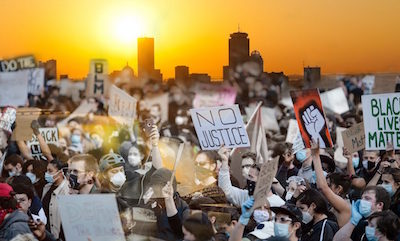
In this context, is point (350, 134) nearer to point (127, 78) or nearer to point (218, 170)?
point (218, 170)

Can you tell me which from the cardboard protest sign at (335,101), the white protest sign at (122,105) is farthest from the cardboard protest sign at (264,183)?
the cardboard protest sign at (335,101)

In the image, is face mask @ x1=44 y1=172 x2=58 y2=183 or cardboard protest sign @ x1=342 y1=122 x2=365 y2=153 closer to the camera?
face mask @ x1=44 y1=172 x2=58 y2=183

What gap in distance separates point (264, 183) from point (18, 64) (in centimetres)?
1190

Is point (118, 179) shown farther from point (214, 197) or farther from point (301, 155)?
point (301, 155)

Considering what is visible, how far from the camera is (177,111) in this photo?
21.5 m

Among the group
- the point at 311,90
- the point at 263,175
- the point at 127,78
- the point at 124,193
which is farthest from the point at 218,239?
the point at 127,78

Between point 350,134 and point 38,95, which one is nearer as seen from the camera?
point 350,134

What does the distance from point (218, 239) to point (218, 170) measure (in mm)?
2764

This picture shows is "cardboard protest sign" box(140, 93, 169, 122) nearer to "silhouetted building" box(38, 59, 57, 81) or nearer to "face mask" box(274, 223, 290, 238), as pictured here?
"silhouetted building" box(38, 59, 57, 81)

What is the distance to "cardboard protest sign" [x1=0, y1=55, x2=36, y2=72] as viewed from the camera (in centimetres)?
1777

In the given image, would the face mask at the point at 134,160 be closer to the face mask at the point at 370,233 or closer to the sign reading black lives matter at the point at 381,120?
the sign reading black lives matter at the point at 381,120

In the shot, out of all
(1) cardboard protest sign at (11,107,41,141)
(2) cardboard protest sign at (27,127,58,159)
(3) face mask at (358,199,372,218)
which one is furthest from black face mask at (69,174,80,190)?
(1) cardboard protest sign at (11,107,41,141)

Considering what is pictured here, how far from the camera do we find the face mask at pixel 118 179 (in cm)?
902

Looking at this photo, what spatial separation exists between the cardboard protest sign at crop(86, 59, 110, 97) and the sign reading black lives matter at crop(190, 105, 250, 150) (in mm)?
9280
